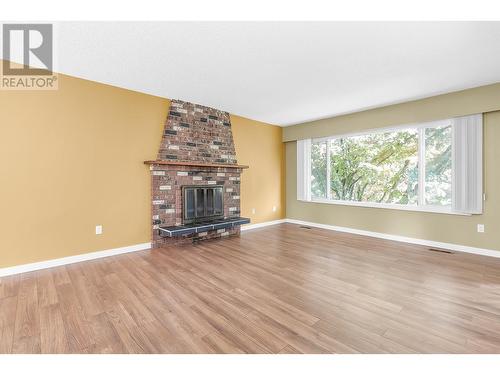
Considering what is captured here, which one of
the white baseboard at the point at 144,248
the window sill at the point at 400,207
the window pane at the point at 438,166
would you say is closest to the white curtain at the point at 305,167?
the window sill at the point at 400,207

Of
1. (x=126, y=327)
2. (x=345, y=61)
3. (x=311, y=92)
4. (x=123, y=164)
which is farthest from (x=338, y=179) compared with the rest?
(x=126, y=327)

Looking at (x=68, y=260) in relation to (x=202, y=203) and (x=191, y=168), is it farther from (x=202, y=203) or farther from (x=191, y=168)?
(x=191, y=168)

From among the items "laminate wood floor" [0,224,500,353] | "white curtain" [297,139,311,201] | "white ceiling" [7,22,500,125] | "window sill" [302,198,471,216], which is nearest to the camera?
"laminate wood floor" [0,224,500,353]

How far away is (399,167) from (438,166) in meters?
0.58

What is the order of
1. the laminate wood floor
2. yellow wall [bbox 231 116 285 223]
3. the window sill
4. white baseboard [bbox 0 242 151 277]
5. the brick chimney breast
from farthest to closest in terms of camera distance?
1. yellow wall [bbox 231 116 285 223]
2. the brick chimney breast
3. the window sill
4. white baseboard [bbox 0 242 151 277]
5. the laminate wood floor

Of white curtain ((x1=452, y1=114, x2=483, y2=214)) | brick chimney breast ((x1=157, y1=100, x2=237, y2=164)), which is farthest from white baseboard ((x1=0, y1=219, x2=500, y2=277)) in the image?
brick chimney breast ((x1=157, y1=100, x2=237, y2=164))

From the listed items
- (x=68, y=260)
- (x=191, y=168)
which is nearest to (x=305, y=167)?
(x=191, y=168)

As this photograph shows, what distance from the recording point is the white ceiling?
2.13 m

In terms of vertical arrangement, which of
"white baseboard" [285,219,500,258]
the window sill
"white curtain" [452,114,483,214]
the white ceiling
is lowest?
"white baseboard" [285,219,500,258]

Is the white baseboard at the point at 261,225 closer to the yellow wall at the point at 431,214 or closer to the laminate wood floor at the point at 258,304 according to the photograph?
the yellow wall at the point at 431,214

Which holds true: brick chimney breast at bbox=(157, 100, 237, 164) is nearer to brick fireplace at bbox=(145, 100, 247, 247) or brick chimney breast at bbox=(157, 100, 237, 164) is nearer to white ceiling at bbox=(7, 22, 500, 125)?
brick fireplace at bbox=(145, 100, 247, 247)

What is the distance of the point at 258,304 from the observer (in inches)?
80.7
